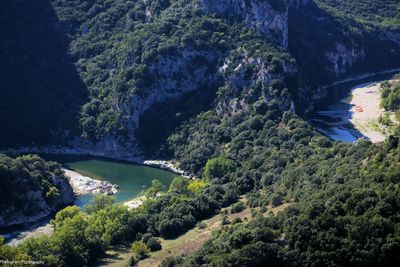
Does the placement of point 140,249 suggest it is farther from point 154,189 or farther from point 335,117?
point 335,117

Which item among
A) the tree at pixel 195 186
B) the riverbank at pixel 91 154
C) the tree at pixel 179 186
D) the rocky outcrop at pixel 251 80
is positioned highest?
the rocky outcrop at pixel 251 80

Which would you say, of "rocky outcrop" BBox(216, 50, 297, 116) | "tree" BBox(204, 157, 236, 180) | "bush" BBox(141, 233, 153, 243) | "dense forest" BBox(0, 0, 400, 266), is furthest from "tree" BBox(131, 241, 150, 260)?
"rocky outcrop" BBox(216, 50, 297, 116)

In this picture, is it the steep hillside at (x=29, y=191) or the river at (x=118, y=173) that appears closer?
the steep hillside at (x=29, y=191)

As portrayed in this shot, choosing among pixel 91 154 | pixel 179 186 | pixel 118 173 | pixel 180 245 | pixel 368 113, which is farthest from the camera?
pixel 368 113

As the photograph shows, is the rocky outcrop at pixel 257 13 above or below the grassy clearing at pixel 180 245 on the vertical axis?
above

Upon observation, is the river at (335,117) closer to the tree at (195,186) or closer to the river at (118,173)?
the tree at (195,186)

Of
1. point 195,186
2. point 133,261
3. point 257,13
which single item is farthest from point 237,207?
point 257,13

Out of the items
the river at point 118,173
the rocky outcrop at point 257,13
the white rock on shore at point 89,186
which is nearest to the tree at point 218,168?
the river at point 118,173

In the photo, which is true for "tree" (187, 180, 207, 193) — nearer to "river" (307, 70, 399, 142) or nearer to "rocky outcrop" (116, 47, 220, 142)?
"river" (307, 70, 399, 142)
